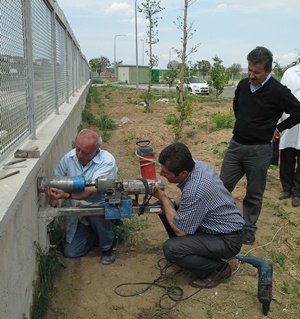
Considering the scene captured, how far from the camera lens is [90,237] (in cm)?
403

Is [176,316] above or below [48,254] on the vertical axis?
below

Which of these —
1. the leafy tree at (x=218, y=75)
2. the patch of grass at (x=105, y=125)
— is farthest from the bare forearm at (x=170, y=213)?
the leafy tree at (x=218, y=75)

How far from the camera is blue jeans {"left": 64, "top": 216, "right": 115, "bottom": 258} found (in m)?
3.77

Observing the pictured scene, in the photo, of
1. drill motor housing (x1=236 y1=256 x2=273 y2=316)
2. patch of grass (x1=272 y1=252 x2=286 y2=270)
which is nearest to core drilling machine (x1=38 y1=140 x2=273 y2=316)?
drill motor housing (x1=236 y1=256 x2=273 y2=316)

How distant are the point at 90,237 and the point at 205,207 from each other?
1.39m

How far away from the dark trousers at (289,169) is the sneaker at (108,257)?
3.02 meters

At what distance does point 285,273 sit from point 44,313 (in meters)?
2.31

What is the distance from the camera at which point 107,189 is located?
3355 mm

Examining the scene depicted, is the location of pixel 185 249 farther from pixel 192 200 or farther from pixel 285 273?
pixel 285 273

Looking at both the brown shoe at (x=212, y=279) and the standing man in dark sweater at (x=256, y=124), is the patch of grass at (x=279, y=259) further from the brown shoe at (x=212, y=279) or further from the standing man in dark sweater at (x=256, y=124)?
the brown shoe at (x=212, y=279)

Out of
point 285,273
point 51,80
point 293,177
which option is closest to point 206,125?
point 293,177

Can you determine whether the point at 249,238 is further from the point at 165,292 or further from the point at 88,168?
the point at 88,168

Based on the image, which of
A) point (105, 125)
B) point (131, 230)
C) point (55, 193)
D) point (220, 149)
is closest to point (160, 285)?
point (131, 230)

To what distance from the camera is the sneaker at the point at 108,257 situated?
3838mm
